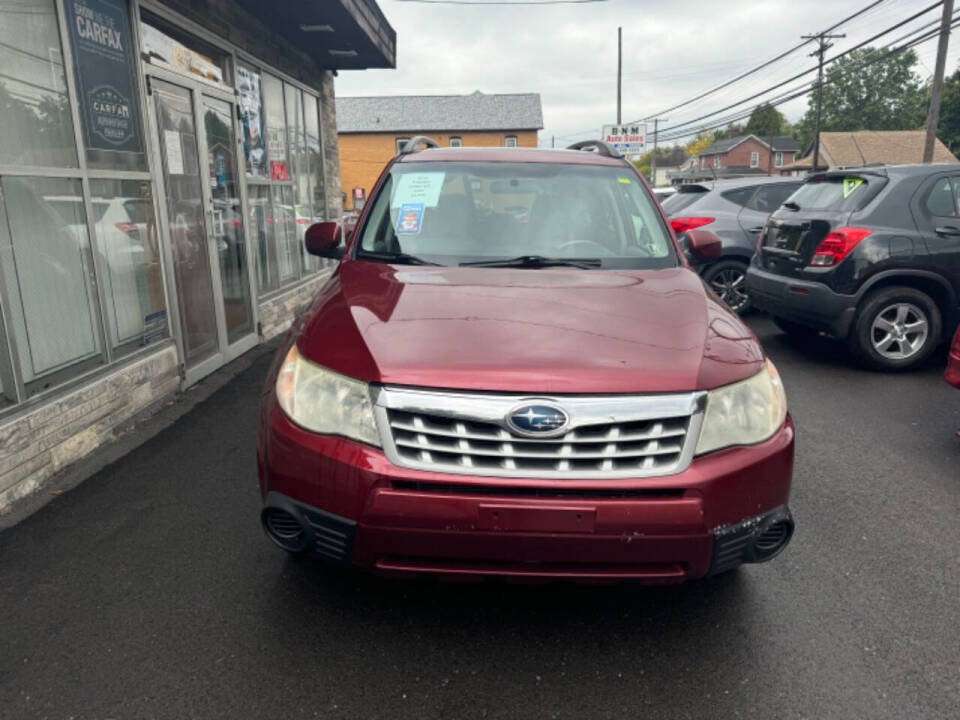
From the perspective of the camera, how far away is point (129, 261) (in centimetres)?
524

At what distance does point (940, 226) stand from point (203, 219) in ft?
20.7

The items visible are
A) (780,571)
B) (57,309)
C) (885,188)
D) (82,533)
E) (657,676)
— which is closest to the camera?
(657,676)

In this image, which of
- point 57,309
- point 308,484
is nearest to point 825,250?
point 308,484

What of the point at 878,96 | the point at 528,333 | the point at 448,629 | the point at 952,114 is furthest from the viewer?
the point at 878,96

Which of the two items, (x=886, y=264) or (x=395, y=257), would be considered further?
(x=886, y=264)

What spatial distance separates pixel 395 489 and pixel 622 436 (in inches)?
27.7

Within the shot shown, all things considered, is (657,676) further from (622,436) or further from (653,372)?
(653,372)

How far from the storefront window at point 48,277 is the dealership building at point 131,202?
0.01 metres

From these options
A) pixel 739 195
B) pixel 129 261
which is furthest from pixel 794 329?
pixel 129 261

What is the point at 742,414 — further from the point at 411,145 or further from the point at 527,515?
the point at 411,145

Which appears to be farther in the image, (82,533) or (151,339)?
(151,339)

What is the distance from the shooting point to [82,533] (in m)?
3.42

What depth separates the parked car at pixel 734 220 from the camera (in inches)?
340

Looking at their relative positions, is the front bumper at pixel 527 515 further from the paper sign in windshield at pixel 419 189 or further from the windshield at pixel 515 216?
the paper sign in windshield at pixel 419 189
